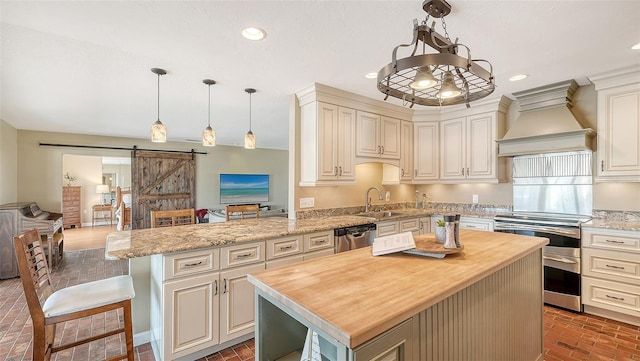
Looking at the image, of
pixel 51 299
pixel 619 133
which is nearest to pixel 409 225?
pixel 619 133

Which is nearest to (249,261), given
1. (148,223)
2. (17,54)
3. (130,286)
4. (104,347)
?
(130,286)

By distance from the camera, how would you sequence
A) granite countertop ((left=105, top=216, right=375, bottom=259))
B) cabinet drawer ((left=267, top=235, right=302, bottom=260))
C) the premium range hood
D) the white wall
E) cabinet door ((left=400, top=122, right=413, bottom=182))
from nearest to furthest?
1. granite countertop ((left=105, top=216, right=375, bottom=259))
2. cabinet drawer ((left=267, top=235, right=302, bottom=260))
3. the premium range hood
4. cabinet door ((left=400, top=122, right=413, bottom=182))
5. the white wall

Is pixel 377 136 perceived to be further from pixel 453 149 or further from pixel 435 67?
pixel 435 67

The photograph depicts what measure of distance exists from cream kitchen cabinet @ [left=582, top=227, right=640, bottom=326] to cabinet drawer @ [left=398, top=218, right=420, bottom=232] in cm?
173

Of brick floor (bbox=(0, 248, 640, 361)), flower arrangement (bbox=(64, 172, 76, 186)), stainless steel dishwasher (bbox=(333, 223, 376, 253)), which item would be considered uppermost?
flower arrangement (bbox=(64, 172, 76, 186))

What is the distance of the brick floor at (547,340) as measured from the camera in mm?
2268

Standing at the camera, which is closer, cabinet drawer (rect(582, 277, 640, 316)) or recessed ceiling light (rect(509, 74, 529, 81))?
cabinet drawer (rect(582, 277, 640, 316))

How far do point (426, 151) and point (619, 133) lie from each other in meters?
2.09

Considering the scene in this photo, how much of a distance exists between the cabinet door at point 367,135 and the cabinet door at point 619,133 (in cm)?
239

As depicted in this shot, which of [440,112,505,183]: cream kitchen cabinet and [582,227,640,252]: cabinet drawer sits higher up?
[440,112,505,183]: cream kitchen cabinet

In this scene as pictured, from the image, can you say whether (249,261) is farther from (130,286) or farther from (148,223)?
(148,223)

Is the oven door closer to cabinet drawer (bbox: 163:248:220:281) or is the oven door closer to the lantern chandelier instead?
the lantern chandelier

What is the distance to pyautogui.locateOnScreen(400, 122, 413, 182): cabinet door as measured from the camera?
4340 mm

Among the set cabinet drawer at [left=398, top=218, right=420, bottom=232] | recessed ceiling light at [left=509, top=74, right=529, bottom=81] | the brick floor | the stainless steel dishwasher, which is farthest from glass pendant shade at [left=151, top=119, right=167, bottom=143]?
recessed ceiling light at [left=509, top=74, right=529, bottom=81]
